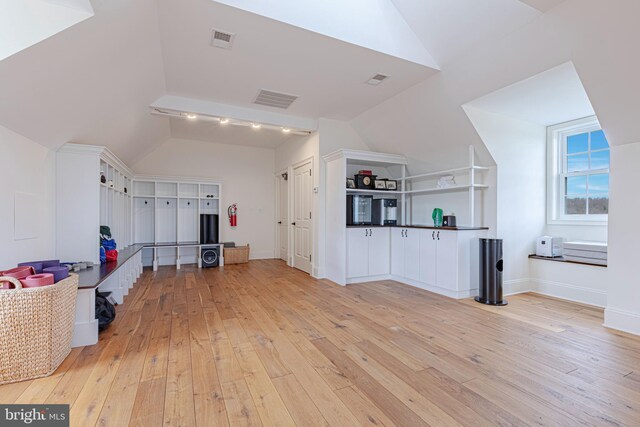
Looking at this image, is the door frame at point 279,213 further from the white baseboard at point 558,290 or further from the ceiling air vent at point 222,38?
the white baseboard at point 558,290

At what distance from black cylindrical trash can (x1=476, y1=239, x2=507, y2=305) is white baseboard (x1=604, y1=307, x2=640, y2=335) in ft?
→ 3.11

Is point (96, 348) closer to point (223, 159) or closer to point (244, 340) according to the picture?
point (244, 340)

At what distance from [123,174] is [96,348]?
357 centimetres

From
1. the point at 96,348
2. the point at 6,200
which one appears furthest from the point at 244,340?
the point at 6,200

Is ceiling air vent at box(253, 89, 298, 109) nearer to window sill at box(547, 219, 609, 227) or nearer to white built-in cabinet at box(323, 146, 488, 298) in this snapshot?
white built-in cabinet at box(323, 146, 488, 298)

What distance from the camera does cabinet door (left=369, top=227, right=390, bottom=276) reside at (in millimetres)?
4887

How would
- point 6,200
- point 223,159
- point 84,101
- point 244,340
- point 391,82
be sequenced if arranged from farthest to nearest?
point 223,159
point 391,82
point 84,101
point 244,340
point 6,200

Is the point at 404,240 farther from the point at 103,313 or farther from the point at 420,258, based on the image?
the point at 103,313

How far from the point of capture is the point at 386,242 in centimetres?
502

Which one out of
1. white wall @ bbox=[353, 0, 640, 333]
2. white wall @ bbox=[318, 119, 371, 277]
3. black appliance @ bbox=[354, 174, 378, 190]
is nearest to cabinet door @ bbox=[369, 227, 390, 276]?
white wall @ bbox=[318, 119, 371, 277]

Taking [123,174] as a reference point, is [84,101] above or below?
above

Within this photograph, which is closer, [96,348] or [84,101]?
[96,348]

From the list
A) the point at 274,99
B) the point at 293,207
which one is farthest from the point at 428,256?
the point at 274,99

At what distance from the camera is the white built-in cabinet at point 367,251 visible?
187 inches
